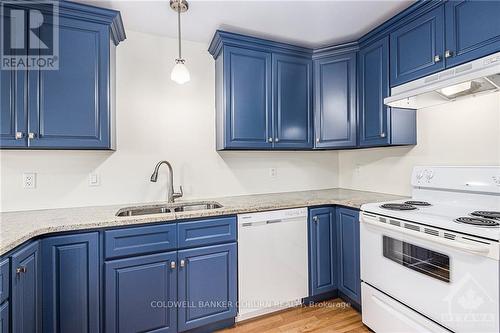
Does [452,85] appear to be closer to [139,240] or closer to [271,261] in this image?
[271,261]

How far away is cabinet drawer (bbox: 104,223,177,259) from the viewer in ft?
5.10

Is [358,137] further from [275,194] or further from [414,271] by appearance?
[414,271]

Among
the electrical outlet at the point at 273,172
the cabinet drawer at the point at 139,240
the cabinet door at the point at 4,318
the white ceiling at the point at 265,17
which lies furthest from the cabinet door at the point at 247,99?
the cabinet door at the point at 4,318

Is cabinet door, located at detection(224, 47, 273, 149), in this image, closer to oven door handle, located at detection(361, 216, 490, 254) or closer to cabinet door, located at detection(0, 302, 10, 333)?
oven door handle, located at detection(361, 216, 490, 254)

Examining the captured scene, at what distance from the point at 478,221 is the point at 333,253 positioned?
111 cm

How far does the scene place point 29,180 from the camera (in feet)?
6.07

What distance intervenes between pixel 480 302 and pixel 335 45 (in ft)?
7.09

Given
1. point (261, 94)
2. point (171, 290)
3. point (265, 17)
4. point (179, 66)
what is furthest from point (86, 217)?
point (265, 17)

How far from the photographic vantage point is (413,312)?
1481 mm

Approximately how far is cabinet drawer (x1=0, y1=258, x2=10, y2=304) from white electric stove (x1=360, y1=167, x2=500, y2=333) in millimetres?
1968

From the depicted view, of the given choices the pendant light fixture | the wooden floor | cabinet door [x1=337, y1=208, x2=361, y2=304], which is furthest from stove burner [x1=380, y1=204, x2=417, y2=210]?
the pendant light fixture

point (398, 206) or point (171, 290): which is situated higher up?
point (398, 206)

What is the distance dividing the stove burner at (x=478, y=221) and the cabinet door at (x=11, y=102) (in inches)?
101

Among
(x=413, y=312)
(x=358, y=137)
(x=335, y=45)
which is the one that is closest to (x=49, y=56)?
(x=335, y=45)
